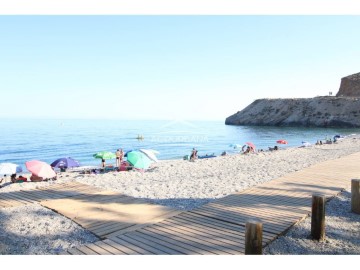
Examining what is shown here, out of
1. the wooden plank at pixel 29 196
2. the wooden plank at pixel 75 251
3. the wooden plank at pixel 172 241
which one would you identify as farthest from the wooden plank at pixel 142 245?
the wooden plank at pixel 29 196

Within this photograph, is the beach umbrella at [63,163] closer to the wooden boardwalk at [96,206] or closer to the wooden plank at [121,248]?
the wooden boardwalk at [96,206]

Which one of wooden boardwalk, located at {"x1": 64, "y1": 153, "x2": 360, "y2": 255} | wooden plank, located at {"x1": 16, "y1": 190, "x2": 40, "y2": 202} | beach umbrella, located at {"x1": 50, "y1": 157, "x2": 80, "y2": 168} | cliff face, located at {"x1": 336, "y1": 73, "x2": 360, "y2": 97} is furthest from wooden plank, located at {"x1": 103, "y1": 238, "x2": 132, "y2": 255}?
cliff face, located at {"x1": 336, "y1": 73, "x2": 360, "y2": 97}

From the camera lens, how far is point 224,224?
6395 mm

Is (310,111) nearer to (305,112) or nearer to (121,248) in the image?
(305,112)

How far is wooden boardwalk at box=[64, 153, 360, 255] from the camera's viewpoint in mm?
5172

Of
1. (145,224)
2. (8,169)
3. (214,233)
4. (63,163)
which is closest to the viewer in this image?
(214,233)

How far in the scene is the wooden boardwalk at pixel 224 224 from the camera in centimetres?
517

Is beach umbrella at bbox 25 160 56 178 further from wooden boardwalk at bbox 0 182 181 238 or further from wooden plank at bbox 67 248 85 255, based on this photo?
wooden plank at bbox 67 248 85 255

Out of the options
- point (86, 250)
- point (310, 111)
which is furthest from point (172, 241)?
point (310, 111)

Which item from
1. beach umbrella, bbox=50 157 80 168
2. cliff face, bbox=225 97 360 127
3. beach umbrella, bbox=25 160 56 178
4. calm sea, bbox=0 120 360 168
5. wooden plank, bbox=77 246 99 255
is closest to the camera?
wooden plank, bbox=77 246 99 255

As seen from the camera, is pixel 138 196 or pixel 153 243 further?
pixel 138 196

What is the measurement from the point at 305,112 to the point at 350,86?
134ft
